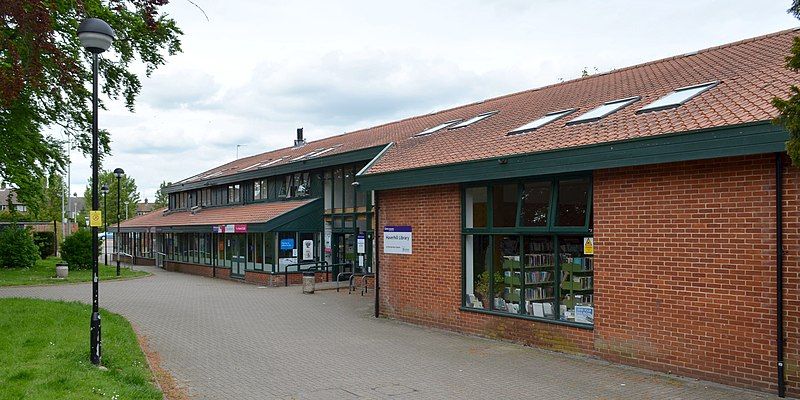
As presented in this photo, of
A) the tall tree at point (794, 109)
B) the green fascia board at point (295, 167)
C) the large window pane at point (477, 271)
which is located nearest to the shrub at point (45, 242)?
the green fascia board at point (295, 167)

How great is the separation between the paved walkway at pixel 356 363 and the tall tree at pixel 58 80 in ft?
17.9

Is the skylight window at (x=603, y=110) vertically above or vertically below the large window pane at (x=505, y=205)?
above

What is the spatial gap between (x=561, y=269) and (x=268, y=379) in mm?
4976

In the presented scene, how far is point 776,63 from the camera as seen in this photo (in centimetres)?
1016

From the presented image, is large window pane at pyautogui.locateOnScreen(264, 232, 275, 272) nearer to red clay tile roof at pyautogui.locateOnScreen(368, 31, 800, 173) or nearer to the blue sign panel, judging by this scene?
the blue sign panel

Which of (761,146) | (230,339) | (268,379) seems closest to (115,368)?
(268,379)

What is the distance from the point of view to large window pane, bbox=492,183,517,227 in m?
11.4

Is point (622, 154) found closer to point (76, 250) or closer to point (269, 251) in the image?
point (269, 251)

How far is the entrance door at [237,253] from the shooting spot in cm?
2628

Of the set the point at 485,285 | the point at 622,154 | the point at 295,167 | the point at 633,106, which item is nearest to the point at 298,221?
the point at 295,167

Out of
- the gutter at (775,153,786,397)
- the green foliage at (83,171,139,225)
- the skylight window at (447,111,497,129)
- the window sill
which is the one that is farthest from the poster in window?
the green foliage at (83,171,139,225)

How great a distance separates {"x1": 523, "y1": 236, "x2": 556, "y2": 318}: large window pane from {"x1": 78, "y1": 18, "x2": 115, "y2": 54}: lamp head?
7.24 meters

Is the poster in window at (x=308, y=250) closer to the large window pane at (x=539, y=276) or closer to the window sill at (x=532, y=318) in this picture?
the window sill at (x=532, y=318)

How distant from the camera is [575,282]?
34.1 feet
